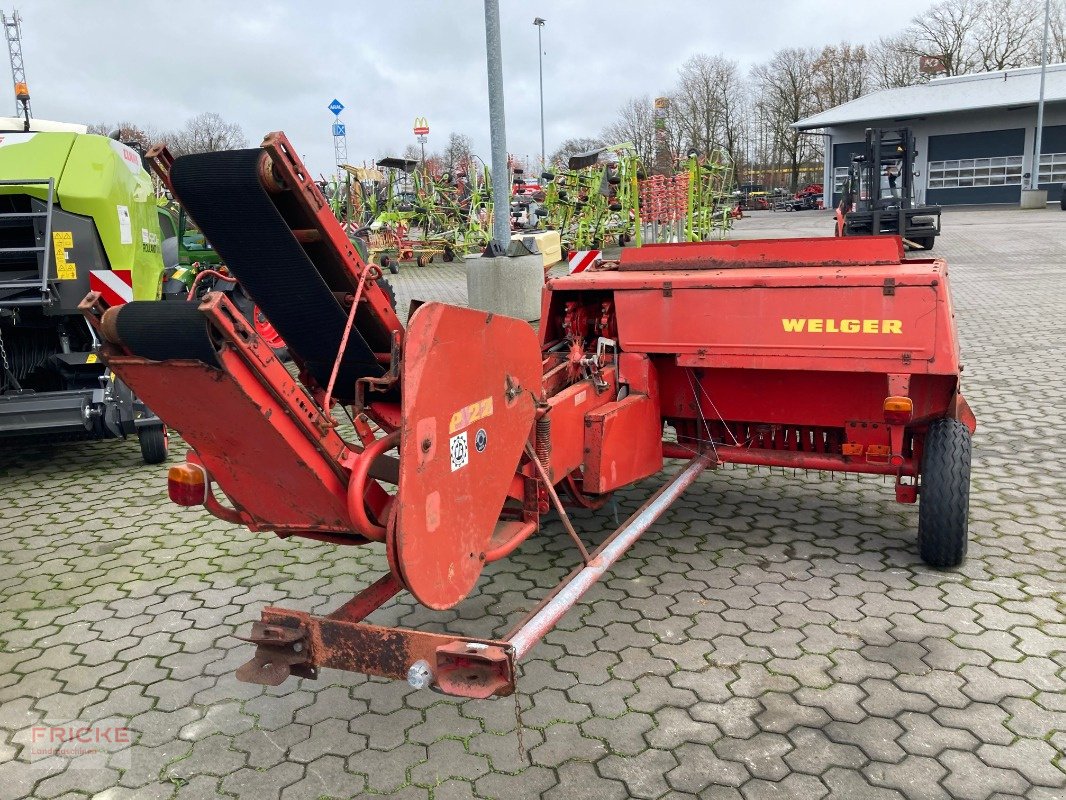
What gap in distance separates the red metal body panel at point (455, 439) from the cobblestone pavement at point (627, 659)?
0.72m


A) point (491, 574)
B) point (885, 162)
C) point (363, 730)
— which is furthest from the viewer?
point (885, 162)

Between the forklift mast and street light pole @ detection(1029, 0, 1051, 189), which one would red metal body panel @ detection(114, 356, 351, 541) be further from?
street light pole @ detection(1029, 0, 1051, 189)

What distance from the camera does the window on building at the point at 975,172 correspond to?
3847cm

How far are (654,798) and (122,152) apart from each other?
5974 millimetres

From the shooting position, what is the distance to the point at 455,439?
2.75 meters

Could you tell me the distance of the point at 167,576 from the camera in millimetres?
4480

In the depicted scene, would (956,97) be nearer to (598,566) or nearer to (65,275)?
(65,275)

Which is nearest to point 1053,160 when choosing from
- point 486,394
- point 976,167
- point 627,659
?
point 976,167

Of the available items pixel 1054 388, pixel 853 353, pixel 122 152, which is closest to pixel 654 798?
pixel 853 353

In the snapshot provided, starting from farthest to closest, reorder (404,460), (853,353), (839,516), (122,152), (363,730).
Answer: (122,152) → (839,516) → (853,353) → (363,730) → (404,460)

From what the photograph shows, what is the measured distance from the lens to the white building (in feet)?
123

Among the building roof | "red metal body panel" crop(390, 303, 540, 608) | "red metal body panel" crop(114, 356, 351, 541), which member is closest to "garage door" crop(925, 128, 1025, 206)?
the building roof

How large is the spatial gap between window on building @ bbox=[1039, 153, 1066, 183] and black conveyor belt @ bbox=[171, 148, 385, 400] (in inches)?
1664

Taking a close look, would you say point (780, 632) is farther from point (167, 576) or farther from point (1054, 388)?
point (1054, 388)
